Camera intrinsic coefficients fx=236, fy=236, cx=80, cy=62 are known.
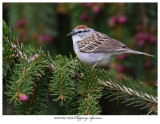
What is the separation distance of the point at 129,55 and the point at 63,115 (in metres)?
1.63

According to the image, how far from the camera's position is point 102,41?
11.2ft

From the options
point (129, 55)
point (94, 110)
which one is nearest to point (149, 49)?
point (129, 55)

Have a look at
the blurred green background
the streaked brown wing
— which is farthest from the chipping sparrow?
the blurred green background

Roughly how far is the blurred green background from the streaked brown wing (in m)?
0.15

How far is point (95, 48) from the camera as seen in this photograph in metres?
3.25

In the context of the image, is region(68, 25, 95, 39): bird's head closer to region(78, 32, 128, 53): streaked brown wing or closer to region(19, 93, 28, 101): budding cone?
region(78, 32, 128, 53): streaked brown wing

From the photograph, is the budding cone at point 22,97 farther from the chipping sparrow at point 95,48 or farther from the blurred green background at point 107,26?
the blurred green background at point 107,26

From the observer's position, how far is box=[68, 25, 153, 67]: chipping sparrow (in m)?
3.11

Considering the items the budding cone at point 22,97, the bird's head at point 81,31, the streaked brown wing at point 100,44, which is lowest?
the budding cone at point 22,97

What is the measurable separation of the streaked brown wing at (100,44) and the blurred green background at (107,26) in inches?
5.9

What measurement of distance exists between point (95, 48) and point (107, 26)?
0.57 meters

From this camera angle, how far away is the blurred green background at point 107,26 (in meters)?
3.39

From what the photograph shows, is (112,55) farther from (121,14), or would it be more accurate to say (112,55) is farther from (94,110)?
(94,110)

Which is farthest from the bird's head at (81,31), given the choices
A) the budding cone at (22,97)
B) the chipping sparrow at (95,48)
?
the budding cone at (22,97)
